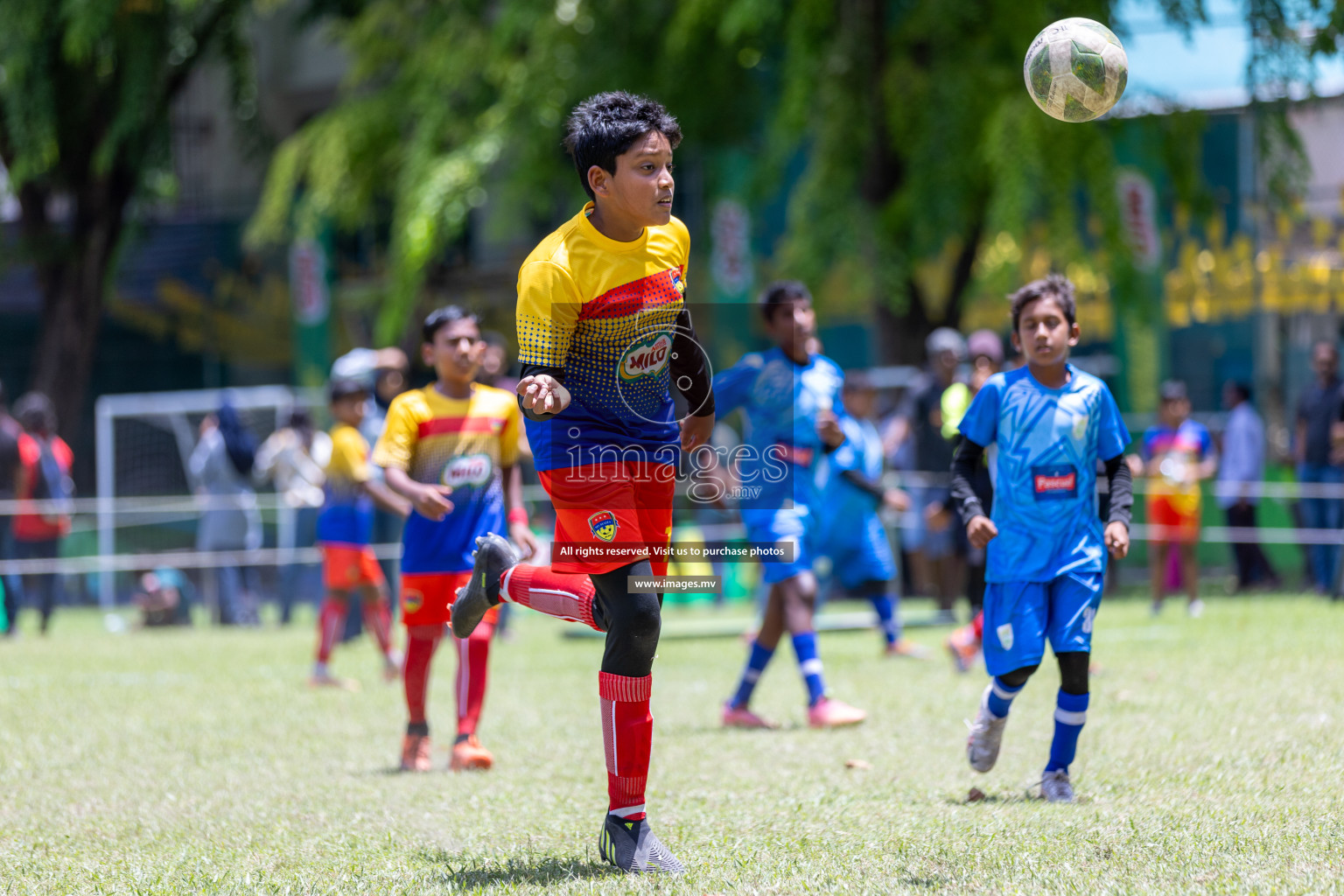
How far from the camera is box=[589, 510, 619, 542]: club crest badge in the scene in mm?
4406

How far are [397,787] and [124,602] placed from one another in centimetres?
1232

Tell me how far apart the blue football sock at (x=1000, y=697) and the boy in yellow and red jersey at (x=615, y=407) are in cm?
A: 139

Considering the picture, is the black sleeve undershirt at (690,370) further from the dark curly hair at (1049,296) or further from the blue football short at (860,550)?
the blue football short at (860,550)

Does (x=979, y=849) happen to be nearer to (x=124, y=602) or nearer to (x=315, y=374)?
(x=124, y=602)

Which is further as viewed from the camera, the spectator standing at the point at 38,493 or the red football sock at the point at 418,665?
the spectator standing at the point at 38,493

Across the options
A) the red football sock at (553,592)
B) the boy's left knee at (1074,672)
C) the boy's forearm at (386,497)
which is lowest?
the boy's left knee at (1074,672)

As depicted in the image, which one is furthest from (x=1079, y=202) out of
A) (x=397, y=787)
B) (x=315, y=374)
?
(x=315, y=374)

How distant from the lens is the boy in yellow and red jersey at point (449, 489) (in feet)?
21.4

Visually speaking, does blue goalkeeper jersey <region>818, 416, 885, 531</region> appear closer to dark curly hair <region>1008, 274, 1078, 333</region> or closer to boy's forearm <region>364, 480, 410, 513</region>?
boy's forearm <region>364, 480, 410, 513</region>

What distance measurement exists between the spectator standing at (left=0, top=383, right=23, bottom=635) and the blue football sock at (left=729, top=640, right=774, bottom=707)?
9.28 m

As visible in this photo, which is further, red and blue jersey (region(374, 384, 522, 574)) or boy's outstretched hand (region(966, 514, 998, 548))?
red and blue jersey (region(374, 384, 522, 574))

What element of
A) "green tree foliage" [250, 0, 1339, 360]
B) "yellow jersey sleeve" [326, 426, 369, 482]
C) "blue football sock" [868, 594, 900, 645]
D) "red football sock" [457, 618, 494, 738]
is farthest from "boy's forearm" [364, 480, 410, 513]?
"green tree foliage" [250, 0, 1339, 360]

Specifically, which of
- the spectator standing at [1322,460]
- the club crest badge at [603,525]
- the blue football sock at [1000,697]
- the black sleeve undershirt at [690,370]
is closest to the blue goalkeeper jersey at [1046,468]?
the blue football sock at [1000,697]

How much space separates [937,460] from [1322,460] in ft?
11.7
